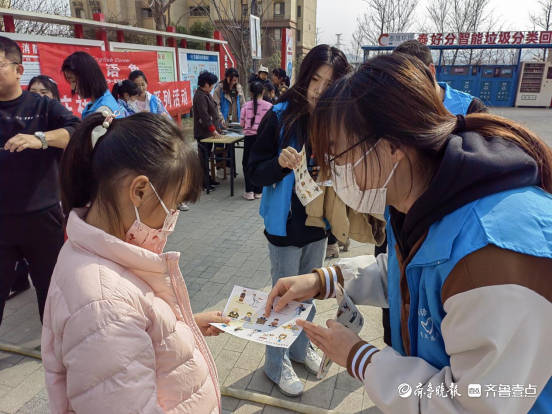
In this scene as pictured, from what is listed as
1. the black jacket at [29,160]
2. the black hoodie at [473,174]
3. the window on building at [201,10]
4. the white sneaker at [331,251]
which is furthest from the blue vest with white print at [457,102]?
the window on building at [201,10]

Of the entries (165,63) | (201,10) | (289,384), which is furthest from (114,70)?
(201,10)

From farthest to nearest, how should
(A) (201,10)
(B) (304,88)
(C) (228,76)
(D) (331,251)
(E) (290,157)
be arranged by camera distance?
(A) (201,10) → (C) (228,76) → (D) (331,251) → (B) (304,88) → (E) (290,157)

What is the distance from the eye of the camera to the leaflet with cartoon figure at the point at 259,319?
1410mm

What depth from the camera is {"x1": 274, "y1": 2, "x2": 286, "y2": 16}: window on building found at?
1414 inches

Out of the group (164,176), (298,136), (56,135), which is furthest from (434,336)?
(56,135)

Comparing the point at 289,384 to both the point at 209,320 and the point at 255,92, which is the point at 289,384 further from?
the point at 255,92

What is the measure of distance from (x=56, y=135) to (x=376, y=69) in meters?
Result: 2.23

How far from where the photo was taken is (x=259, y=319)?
1544 millimetres

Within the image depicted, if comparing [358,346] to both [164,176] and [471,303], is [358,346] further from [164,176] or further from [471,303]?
[164,176]

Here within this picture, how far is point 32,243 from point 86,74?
150 centimetres

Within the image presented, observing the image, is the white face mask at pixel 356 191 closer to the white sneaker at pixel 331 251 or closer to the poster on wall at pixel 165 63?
the white sneaker at pixel 331 251

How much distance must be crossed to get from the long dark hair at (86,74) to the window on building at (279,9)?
3680cm

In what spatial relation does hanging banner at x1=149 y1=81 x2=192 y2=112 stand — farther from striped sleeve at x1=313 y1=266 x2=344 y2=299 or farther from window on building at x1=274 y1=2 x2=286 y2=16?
window on building at x1=274 y1=2 x2=286 y2=16

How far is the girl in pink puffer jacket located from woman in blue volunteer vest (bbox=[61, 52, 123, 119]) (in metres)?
2.21
